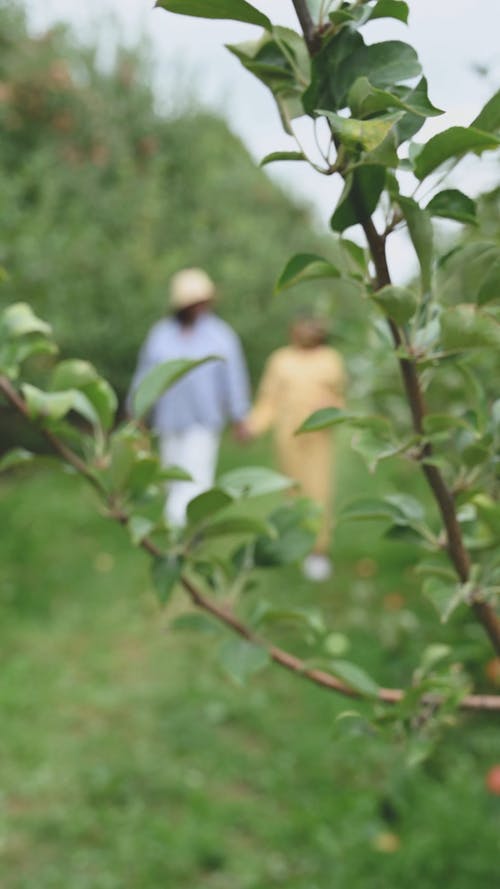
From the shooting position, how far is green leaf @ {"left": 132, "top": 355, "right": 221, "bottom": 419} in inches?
42.6

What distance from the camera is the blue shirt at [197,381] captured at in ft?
17.3

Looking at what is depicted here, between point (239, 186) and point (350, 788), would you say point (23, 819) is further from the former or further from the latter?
point (239, 186)

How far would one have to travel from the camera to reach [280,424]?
5801 mm

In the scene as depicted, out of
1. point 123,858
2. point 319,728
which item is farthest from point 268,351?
point 123,858

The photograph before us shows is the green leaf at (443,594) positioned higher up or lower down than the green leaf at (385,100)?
lower down

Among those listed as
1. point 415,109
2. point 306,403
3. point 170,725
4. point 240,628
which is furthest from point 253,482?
point 306,403

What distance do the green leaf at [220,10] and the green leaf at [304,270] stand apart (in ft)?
0.67

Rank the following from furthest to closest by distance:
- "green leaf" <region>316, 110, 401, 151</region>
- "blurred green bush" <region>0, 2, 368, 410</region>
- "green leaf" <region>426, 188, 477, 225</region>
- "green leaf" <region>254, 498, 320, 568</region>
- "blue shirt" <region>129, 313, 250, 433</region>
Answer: "blurred green bush" <region>0, 2, 368, 410</region>
"blue shirt" <region>129, 313, 250, 433</region>
"green leaf" <region>254, 498, 320, 568</region>
"green leaf" <region>426, 188, 477, 225</region>
"green leaf" <region>316, 110, 401, 151</region>

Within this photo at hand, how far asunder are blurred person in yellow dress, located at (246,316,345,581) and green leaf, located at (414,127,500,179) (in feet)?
15.1

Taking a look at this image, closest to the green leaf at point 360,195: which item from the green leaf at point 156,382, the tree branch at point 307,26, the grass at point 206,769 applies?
the tree branch at point 307,26

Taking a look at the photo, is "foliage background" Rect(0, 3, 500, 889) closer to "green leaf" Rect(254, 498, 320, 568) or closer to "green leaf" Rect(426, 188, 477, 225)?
"green leaf" Rect(254, 498, 320, 568)

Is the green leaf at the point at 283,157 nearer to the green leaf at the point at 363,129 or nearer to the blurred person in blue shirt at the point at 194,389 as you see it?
the green leaf at the point at 363,129

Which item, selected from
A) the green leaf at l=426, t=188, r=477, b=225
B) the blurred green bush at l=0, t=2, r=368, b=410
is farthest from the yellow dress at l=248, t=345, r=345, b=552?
the green leaf at l=426, t=188, r=477, b=225

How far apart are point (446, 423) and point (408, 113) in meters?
0.28
